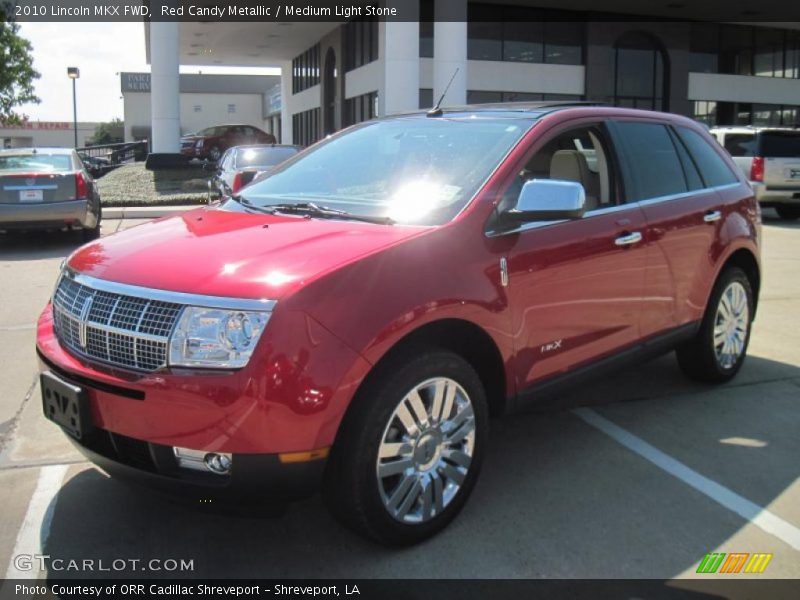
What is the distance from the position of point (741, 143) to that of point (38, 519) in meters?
16.0

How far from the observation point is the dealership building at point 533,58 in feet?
74.0

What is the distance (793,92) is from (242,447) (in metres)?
35.4

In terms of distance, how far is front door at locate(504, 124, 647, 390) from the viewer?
11.7ft

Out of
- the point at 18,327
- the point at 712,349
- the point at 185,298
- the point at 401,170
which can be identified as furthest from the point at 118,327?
the point at 18,327

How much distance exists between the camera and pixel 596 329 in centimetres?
402

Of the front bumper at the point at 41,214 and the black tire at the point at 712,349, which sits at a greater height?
the front bumper at the point at 41,214

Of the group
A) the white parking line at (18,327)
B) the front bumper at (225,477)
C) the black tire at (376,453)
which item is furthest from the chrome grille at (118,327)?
the white parking line at (18,327)

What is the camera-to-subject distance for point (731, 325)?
529 centimetres

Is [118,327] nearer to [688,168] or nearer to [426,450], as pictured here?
[426,450]

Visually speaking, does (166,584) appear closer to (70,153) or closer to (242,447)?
(242,447)

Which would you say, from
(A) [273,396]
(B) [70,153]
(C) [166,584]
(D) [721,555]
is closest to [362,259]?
(A) [273,396]

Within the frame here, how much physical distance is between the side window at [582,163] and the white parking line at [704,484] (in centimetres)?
132

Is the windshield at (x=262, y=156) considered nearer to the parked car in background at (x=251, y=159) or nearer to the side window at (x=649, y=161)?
the parked car in background at (x=251, y=159)

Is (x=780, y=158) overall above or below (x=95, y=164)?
below
